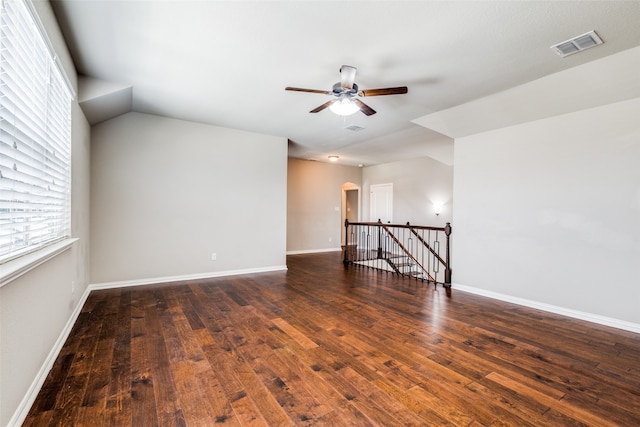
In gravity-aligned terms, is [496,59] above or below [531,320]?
above

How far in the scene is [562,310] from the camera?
12.0ft

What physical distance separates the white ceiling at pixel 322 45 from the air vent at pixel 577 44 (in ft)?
0.17

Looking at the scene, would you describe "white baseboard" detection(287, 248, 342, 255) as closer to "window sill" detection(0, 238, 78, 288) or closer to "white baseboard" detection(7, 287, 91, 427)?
"white baseboard" detection(7, 287, 91, 427)

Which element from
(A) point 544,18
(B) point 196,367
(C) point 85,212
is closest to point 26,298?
(B) point 196,367

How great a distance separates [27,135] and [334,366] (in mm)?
2713

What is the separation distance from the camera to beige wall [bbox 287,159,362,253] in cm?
837

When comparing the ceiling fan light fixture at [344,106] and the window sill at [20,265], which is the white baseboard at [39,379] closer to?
the window sill at [20,265]

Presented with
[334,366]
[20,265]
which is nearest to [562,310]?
[334,366]

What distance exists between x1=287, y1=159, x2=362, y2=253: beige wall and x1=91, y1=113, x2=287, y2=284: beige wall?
234cm

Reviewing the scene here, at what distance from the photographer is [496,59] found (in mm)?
2867

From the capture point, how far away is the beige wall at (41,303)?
1.54 m

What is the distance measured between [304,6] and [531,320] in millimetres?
4070

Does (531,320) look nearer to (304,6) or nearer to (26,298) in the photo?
(304,6)

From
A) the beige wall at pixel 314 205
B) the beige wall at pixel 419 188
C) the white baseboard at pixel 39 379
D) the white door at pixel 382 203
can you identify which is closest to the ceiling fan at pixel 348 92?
the white baseboard at pixel 39 379
